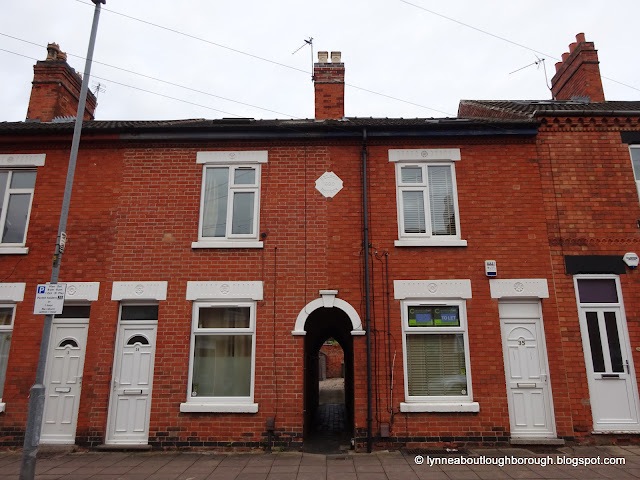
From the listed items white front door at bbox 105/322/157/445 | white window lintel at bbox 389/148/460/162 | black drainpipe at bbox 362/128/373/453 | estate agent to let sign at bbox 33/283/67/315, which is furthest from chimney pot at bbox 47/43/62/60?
white window lintel at bbox 389/148/460/162

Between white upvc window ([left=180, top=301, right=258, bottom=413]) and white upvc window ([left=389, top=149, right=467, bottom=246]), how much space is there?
3549 mm

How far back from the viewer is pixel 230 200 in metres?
8.49

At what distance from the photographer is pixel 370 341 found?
25.1ft

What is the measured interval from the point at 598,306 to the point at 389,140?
17.1 feet

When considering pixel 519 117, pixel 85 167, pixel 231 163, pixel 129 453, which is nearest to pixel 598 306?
pixel 519 117

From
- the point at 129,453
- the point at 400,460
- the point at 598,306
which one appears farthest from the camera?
the point at 598,306

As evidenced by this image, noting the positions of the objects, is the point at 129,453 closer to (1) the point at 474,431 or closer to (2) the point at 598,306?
(1) the point at 474,431

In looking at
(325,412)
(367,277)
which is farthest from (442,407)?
(325,412)

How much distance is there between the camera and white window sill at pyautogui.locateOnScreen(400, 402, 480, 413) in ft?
24.1

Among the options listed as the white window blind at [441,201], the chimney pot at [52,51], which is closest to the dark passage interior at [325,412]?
the white window blind at [441,201]

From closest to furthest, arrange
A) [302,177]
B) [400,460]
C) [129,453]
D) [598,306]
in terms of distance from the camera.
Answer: [400,460] → [129,453] → [598,306] → [302,177]

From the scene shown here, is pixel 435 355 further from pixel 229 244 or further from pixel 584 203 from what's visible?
pixel 229 244

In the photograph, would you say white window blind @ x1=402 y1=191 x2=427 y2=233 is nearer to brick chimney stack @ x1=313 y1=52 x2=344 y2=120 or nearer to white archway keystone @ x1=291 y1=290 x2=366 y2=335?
white archway keystone @ x1=291 y1=290 x2=366 y2=335

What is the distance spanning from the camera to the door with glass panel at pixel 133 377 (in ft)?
24.7
